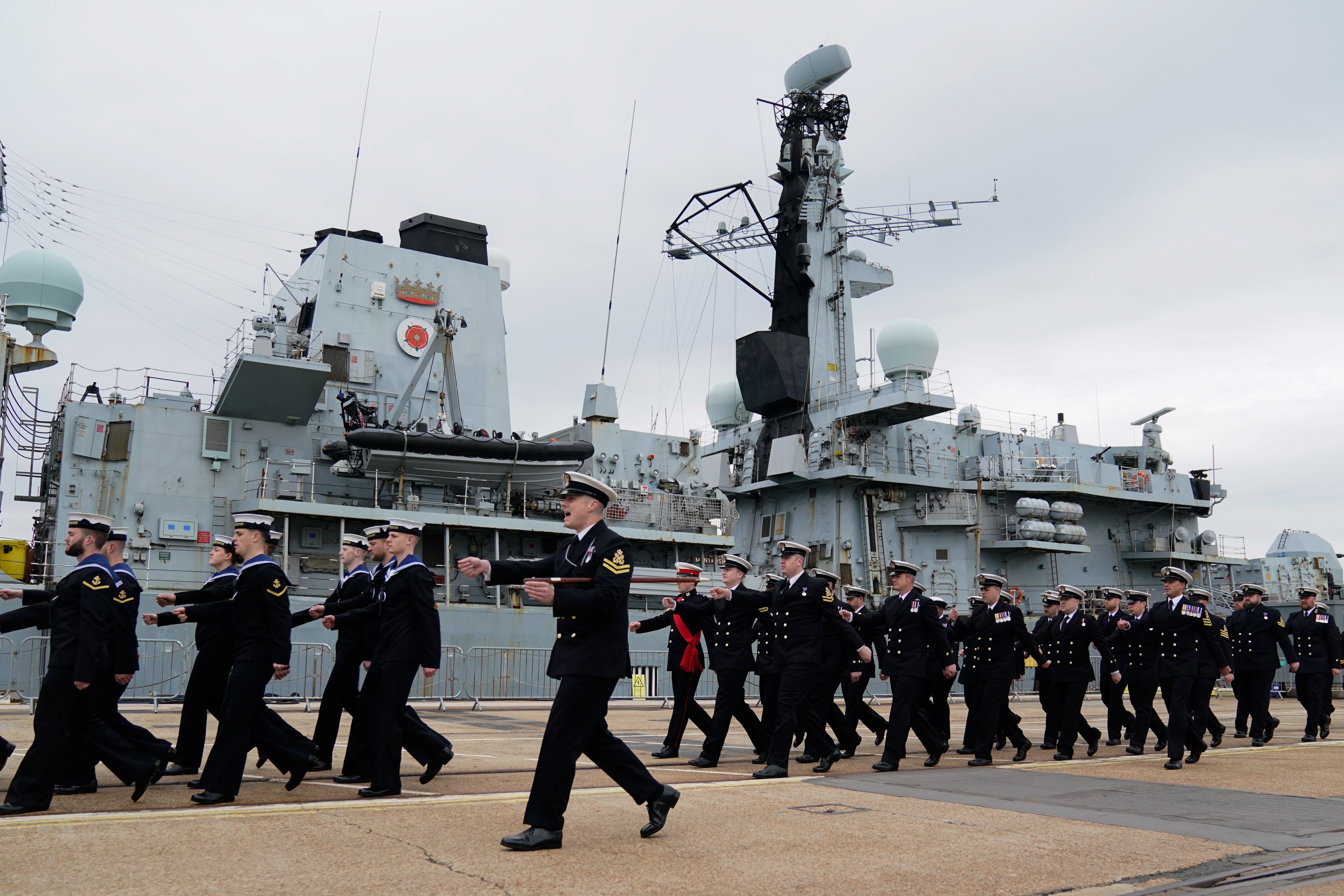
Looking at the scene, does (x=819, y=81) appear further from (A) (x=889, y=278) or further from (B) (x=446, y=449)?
(B) (x=446, y=449)

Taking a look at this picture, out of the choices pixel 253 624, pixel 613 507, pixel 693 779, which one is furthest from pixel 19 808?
pixel 613 507

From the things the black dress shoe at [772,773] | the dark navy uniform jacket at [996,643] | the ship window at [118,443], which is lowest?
the black dress shoe at [772,773]

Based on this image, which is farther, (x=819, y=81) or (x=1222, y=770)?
(x=819, y=81)

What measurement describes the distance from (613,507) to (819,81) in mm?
16882

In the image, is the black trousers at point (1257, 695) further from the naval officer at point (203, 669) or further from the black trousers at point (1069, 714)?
the naval officer at point (203, 669)

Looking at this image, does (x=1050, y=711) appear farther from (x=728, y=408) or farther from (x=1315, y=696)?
(x=728, y=408)

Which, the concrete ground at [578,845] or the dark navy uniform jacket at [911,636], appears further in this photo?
the dark navy uniform jacket at [911,636]

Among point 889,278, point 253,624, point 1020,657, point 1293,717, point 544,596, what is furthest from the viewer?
point 889,278

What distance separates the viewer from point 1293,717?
15.6 meters

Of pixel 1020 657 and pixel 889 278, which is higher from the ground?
pixel 889 278

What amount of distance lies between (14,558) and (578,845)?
48.5 feet

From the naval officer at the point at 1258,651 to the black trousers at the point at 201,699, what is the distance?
34.1 ft

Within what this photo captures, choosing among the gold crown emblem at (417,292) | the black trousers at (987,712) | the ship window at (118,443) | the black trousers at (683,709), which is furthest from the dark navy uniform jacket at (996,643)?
the gold crown emblem at (417,292)

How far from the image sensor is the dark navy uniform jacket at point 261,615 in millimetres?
5500
